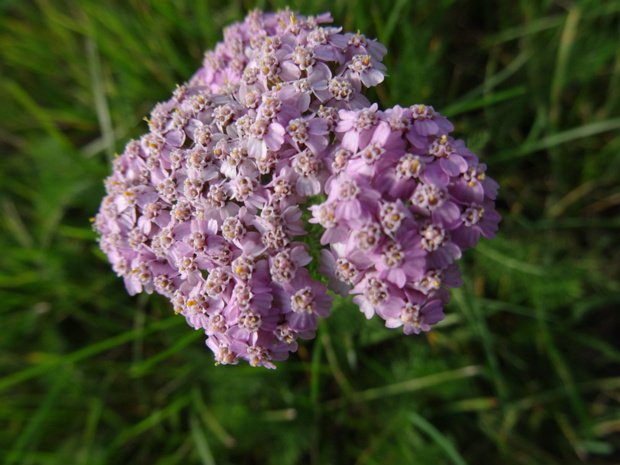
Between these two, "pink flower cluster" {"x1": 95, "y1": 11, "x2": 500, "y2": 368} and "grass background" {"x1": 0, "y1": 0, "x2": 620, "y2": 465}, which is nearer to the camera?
"pink flower cluster" {"x1": 95, "y1": 11, "x2": 500, "y2": 368}

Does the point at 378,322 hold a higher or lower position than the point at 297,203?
lower

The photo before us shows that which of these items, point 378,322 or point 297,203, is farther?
point 378,322

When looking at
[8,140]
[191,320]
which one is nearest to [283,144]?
[191,320]

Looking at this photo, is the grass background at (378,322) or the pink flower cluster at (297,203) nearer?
the pink flower cluster at (297,203)

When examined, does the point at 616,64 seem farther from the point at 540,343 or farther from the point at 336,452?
the point at 336,452
